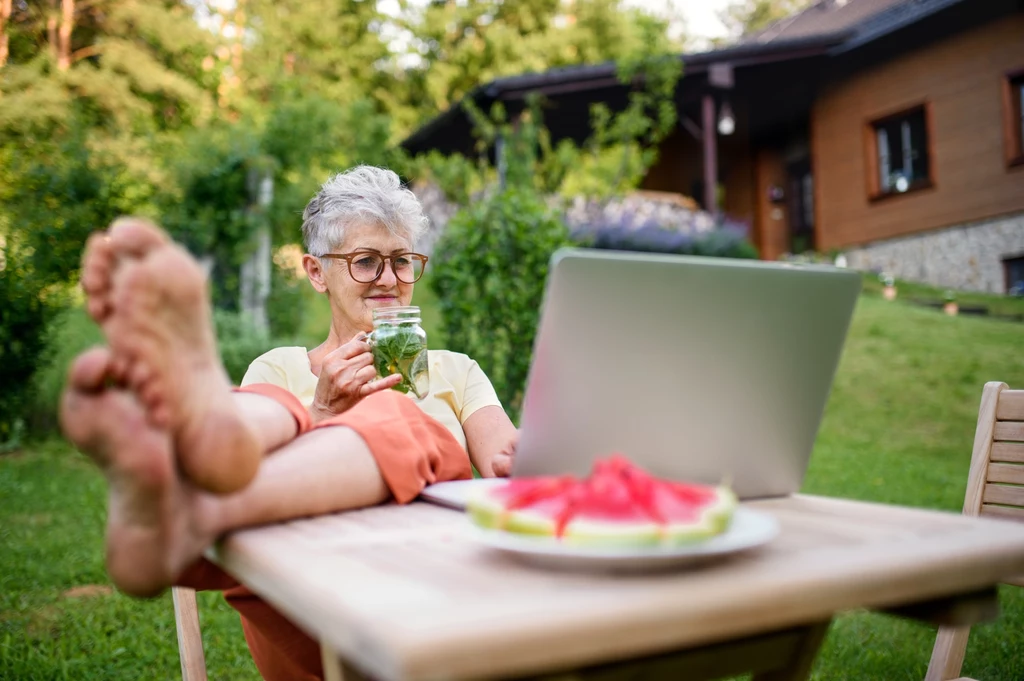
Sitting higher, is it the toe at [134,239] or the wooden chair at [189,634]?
the toe at [134,239]

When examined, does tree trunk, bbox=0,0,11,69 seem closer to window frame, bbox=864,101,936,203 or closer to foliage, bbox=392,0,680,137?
foliage, bbox=392,0,680,137

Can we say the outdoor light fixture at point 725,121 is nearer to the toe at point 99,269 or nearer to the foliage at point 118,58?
the foliage at point 118,58

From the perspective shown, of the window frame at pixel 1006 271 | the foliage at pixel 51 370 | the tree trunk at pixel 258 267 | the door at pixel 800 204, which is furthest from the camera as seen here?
the door at pixel 800 204

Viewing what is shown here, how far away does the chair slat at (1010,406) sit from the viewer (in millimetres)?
1928

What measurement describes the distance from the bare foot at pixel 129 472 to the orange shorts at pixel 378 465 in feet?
1.08

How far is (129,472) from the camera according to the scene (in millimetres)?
870

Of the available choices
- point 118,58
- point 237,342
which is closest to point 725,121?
point 237,342

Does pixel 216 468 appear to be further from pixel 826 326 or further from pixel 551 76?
pixel 551 76

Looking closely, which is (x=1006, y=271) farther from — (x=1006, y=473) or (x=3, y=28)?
(x=3, y=28)

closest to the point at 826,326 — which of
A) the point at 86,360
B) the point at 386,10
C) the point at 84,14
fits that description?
the point at 86,360

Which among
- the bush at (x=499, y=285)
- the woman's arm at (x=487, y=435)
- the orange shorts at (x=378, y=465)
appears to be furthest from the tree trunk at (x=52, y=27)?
the orange shorts at (x=378, y=465)

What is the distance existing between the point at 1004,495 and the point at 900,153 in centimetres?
1202

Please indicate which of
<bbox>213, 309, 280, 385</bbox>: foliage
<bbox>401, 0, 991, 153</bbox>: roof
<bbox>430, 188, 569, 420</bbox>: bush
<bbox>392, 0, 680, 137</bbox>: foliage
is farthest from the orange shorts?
<bbox>392, 0, 680, 137</bbox>: foliage

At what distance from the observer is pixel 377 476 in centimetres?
128
